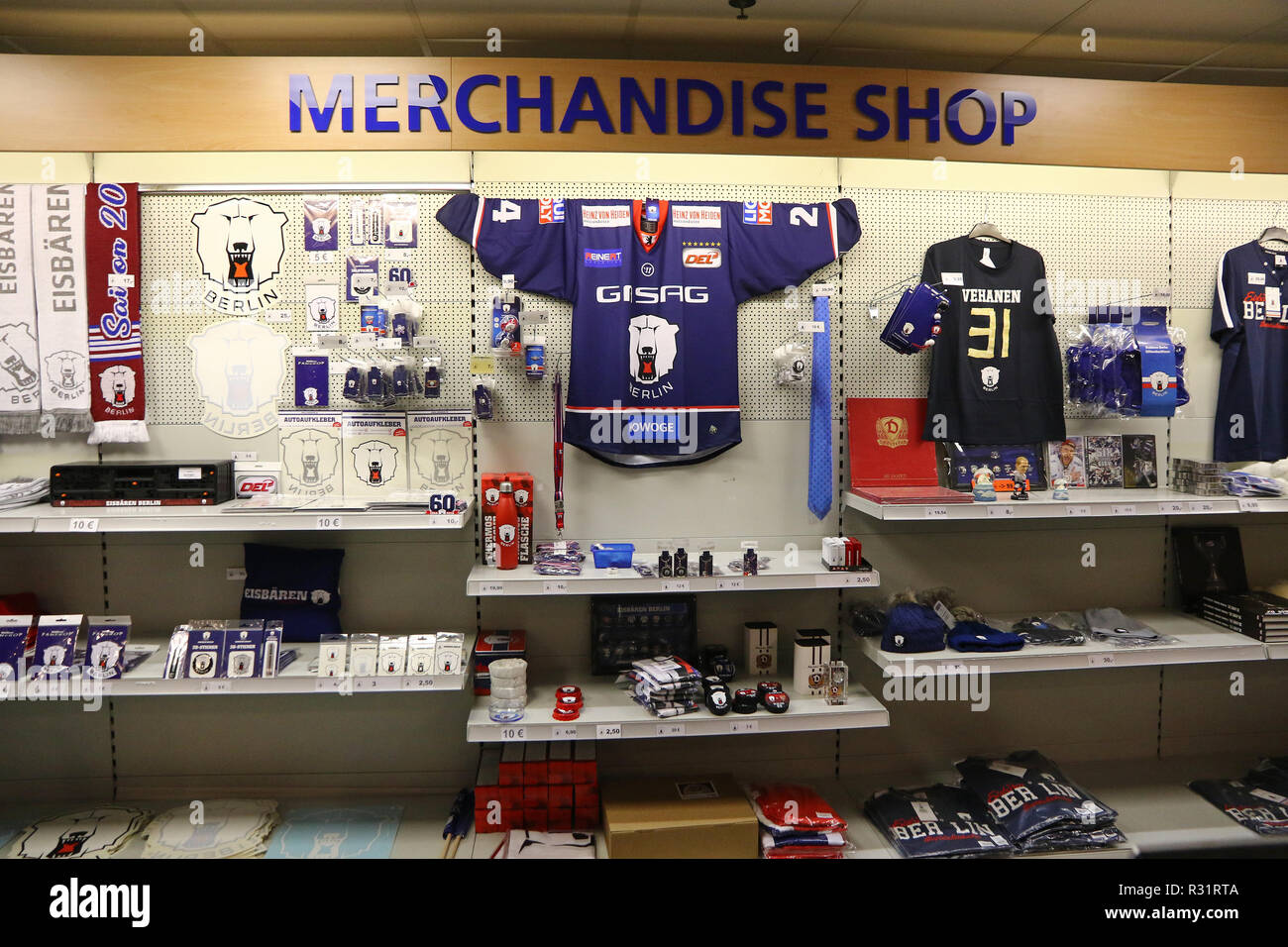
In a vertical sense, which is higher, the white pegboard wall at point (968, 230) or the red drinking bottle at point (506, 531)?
the white pegboard wall at point (968, 230)

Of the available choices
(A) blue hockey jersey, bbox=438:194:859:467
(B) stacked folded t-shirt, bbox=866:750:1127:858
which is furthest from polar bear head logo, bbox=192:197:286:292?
(B) stacked folded t-shirt, bbox=866:750:1127:858

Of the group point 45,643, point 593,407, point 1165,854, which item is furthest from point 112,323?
point 1165,854

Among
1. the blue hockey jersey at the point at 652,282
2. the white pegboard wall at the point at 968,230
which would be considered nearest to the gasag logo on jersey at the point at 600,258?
the blue hockey jersey at the point at 652,282

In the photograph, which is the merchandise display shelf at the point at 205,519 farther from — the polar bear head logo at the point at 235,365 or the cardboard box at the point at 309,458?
the polar bear head logo at the point at 235,365

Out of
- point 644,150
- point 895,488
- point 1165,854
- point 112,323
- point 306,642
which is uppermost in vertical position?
point 644,150

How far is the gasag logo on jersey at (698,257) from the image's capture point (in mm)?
3434

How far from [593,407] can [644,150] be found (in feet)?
3.57

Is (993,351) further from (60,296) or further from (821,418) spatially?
(60,296)

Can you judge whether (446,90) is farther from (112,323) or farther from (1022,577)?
(1022,577)

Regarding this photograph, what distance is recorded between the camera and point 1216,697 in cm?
389

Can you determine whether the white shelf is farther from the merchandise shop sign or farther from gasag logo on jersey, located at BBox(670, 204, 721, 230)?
the merchandise shop sign

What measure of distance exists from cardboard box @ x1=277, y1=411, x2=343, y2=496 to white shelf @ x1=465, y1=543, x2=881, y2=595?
0.71 meters

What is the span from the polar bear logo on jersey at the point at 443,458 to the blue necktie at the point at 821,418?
58.1 inches

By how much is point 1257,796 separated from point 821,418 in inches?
96.9
